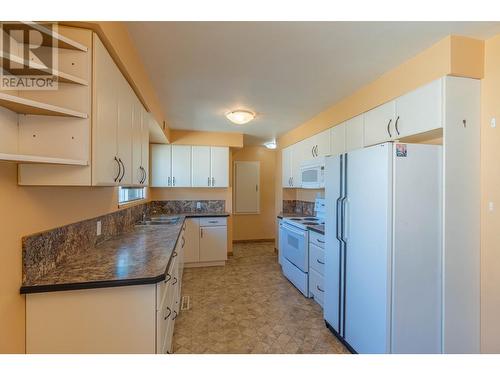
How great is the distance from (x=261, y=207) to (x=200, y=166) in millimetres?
2262

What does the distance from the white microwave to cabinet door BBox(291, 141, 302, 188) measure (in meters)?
0.14

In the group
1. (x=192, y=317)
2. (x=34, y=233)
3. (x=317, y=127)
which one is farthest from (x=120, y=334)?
(x=317, y=127)

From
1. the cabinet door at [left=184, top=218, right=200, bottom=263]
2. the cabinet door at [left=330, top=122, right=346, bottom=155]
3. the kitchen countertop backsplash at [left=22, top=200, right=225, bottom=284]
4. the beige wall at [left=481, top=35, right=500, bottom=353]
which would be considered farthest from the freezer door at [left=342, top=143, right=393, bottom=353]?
the cabinet door at [left=184, top=218, right=200, bottom=263]

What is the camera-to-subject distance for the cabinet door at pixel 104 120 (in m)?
1.17

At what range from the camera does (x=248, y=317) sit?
8.35 ft

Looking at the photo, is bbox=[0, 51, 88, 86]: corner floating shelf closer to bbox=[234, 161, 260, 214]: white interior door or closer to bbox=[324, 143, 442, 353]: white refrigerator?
bbox=[324, 143, 442, 353]: white refrigerator

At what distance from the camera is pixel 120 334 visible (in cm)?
125

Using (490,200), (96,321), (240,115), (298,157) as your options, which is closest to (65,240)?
(96,321)

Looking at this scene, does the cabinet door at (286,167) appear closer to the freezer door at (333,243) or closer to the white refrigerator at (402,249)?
the freezer door at (333,243)

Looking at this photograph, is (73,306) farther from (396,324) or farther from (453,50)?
(453,50)

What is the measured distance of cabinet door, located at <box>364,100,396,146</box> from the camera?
6.86 feet

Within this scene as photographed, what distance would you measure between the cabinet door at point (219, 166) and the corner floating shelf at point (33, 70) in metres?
3.33
